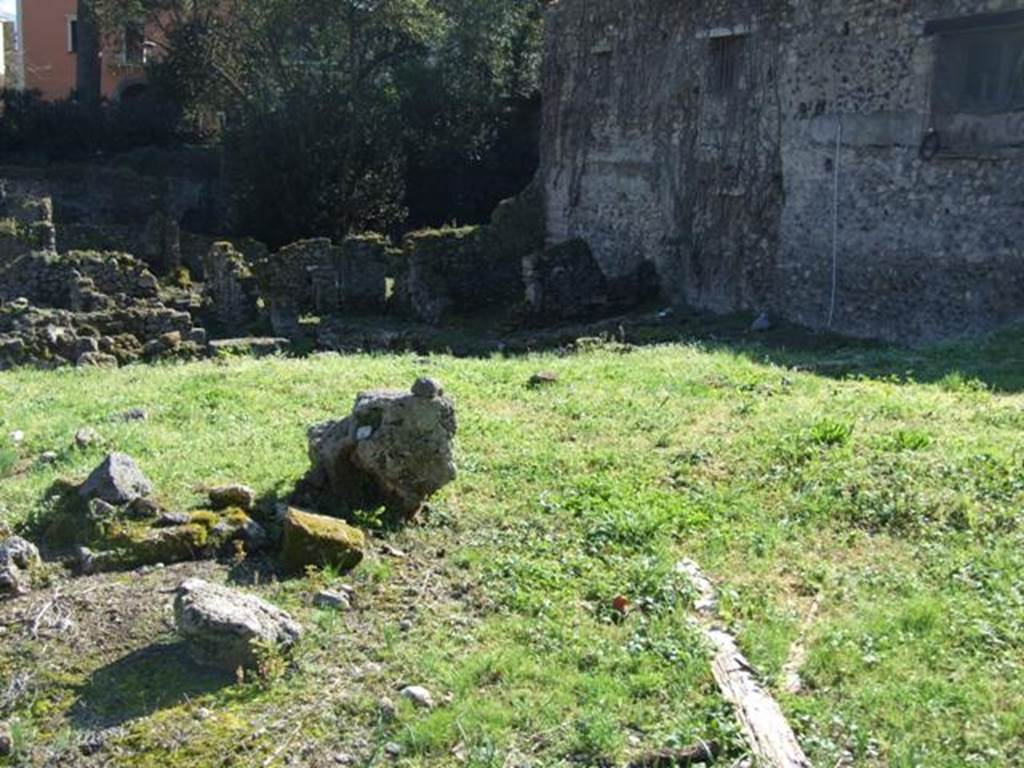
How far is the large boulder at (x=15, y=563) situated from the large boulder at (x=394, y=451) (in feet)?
5.03

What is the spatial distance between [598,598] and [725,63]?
1371 centimetres

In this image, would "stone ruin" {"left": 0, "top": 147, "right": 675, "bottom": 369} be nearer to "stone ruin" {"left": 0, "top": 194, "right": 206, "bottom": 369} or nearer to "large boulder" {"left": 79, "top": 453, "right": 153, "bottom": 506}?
"stone ruin" {"left": 0, "top": 194, "right": 206, "bottom": 369}

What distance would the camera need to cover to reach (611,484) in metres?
7.41

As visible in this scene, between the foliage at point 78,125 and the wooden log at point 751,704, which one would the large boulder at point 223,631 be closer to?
the wooden log at point 751,704

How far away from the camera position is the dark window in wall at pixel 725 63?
17750mm

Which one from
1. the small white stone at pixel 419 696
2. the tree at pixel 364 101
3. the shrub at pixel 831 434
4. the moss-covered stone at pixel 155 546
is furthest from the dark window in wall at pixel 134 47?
the small white stone at pixel 419 696

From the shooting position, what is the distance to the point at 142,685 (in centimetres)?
518

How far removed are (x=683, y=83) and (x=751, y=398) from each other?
10.7 m

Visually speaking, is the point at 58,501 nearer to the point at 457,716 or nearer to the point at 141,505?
the point at 141,505

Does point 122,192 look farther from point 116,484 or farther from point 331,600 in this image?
point 331,600

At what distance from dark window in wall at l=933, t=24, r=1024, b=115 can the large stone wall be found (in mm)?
159

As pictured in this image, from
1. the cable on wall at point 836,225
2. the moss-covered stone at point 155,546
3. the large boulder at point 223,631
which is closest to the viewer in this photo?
the large boulder at point 223,631

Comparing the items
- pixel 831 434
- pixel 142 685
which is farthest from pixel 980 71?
pixel 142 685

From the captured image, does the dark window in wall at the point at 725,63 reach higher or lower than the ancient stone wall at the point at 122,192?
higher
